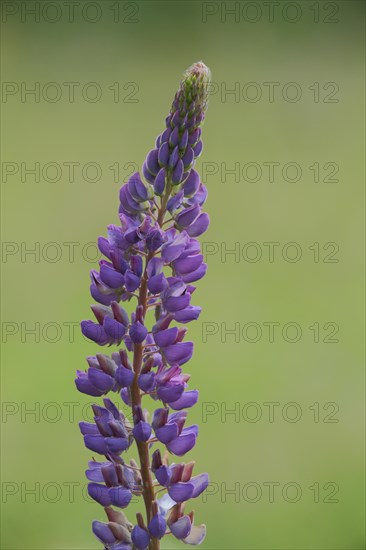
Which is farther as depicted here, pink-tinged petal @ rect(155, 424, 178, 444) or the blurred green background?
the blurred green background

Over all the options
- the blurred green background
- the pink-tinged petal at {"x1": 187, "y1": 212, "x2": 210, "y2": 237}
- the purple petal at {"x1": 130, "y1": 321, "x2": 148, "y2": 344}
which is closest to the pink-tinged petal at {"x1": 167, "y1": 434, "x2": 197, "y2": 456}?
the purple petal at {"x1": 130, "y1": 321, "x2": 148, "y2": 344}

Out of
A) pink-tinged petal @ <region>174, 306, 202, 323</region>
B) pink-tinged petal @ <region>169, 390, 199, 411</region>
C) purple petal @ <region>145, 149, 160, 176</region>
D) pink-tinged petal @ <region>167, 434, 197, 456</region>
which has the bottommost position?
pink-tinged petal @ <region>167, 434, 197, 456</region>

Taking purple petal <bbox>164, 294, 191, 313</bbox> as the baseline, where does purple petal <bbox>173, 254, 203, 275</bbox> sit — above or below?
above

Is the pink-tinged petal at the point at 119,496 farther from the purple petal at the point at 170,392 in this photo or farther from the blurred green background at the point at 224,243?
the blurred green background at the point at 224,243

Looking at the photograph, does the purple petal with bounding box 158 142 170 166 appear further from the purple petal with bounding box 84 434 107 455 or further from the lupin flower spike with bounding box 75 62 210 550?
the purple petal with bounding box 84 434 107 455

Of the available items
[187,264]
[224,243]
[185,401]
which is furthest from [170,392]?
[224,243]

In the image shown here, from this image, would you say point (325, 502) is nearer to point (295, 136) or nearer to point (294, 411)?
point (294, 411)

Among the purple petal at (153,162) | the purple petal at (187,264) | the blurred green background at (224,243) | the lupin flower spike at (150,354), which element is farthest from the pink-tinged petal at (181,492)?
the blurred green background at (224,243)
